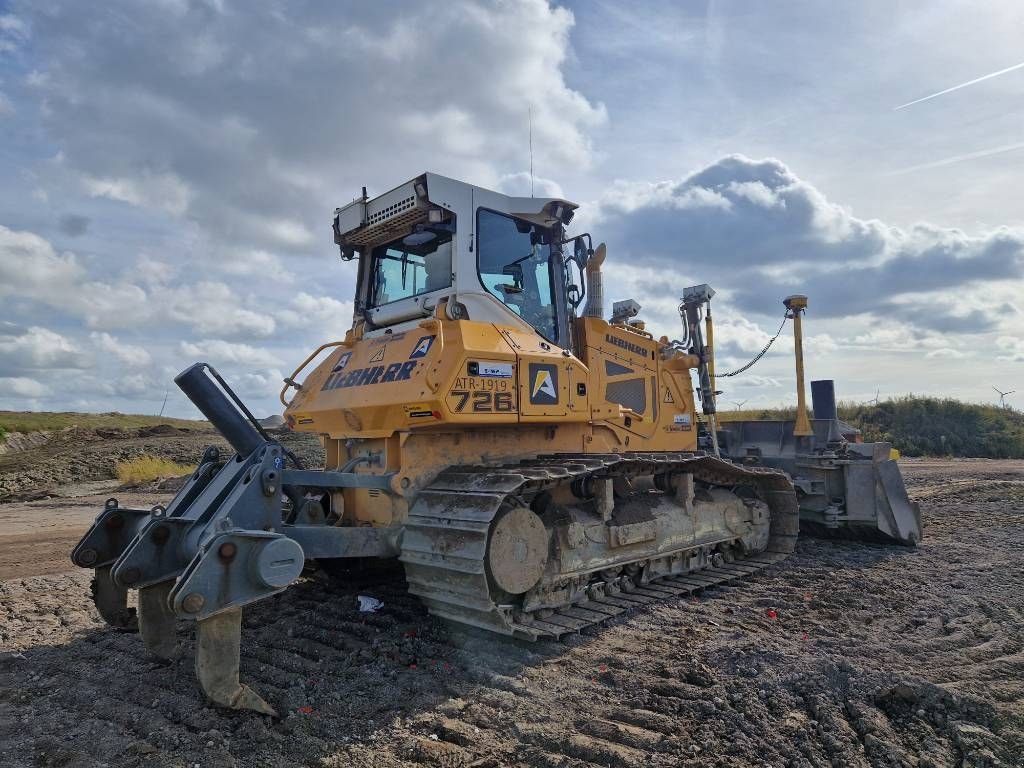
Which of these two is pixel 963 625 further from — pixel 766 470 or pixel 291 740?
pixel 291 740

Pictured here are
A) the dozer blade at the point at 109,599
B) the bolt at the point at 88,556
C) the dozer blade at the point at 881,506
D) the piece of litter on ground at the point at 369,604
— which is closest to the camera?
the bolt at the point at 88,556

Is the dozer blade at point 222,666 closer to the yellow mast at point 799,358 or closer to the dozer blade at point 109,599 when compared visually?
the dozer blade at point 109,599

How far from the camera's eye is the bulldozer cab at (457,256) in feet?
18.9

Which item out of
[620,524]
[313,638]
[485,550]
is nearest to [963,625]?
[620,524]

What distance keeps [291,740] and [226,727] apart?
0.40 m

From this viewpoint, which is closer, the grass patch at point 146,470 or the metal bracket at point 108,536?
the metal bracket at point 108,536

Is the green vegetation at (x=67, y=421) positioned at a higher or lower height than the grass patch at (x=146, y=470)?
higher

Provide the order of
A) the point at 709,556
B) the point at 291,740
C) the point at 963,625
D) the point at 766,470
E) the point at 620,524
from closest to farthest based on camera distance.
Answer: the point at 291,740 < the point at 963,625 < the point at 620,524 < the point at 709,556 < the point at 766,470

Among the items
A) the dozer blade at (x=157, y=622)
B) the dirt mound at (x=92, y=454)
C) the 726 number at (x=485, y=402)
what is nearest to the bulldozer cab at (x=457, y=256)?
the 726 number at (x=485, y=402)

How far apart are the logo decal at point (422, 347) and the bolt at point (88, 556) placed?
264 centimetres

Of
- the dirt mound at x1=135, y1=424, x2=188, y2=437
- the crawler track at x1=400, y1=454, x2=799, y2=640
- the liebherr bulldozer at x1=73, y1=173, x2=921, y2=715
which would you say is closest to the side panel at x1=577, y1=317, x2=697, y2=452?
the liebherr bulldozer at x1=73, y1=173, x2=921, y2=715

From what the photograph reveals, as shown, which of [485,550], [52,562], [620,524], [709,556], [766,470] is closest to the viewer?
[485,550]

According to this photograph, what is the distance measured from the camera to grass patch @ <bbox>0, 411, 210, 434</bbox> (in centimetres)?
2860

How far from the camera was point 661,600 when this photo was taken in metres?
6.00
